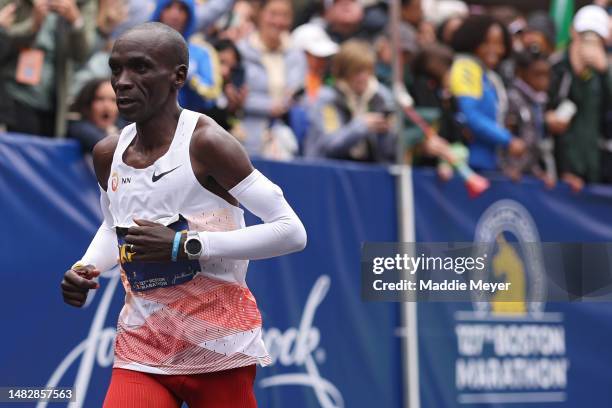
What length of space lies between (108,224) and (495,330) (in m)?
5.20

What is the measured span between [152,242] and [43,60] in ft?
11.2

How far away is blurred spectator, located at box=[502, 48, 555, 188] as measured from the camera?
9922 mm

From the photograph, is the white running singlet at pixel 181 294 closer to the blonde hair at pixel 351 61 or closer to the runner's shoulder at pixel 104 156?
the runner's shoulder at pixel 104 156

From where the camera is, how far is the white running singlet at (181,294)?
13.6 ft

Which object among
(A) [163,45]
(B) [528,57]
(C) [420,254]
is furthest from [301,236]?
(B) [528,57]

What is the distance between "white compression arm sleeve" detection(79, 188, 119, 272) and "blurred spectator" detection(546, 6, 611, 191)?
634 centimetres

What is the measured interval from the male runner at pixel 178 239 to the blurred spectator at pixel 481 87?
528 cm

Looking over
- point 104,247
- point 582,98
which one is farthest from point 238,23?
point 104,247

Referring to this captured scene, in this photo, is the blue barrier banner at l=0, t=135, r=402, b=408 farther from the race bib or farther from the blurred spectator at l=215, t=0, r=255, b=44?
the race bib

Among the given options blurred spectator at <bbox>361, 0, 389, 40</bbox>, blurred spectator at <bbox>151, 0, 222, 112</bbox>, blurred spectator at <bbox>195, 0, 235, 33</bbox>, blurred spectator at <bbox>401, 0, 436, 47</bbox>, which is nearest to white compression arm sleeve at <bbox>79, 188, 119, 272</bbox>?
blurred spectator at <bbox>151, 0, 222, 112</bbox>

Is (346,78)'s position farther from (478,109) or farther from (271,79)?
(478,109)

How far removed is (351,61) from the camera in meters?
8.71

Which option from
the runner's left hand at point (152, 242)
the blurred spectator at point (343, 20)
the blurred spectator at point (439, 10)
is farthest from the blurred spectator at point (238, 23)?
the runner's left hand at point (152, 242)

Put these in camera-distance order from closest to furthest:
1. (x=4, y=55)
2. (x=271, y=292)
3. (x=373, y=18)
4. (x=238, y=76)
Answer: (x=4, y=55) → (x=271, y=292) → (x=238, y=76) → (x=373, y=18)
